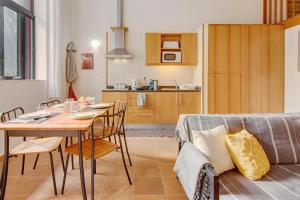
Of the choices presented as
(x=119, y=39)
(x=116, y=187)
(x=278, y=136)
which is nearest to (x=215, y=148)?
(x=278, y=136)

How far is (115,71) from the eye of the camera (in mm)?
5695

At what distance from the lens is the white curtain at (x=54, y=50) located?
4.59 m

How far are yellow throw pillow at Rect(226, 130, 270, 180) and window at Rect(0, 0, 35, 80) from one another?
3.29 m

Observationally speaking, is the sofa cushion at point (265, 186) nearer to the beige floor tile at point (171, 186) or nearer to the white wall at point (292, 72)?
the beige floor tile at point (171, 186)

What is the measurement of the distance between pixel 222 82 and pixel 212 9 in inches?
73.3

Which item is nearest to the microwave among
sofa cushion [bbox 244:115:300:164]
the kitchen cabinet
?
the kitchen cabinet

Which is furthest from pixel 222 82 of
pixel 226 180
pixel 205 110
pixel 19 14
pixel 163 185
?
pixel 19 14

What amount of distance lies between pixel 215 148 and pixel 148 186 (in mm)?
1012

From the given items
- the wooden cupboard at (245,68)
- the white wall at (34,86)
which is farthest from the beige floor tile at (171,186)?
the wooden cupboard at (245,68)

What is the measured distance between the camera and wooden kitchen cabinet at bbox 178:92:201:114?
5191mm

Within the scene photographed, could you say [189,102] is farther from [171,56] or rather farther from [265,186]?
[265,186]

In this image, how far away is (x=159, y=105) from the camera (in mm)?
5230

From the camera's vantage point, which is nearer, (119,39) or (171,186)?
(171,186)

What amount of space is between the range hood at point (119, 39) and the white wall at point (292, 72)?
3194 mm
